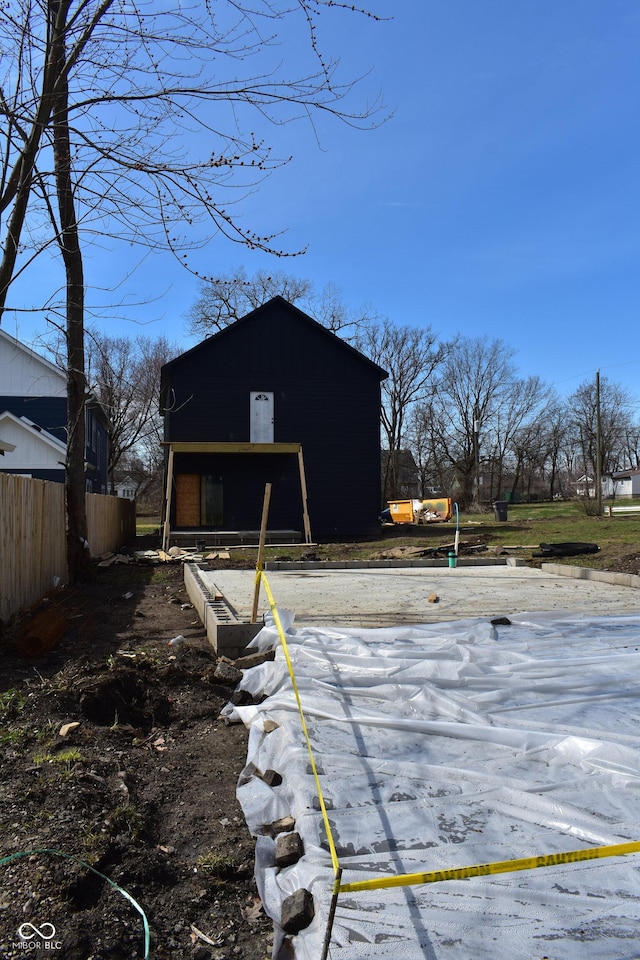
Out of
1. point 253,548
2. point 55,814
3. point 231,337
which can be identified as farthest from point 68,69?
point 231,337

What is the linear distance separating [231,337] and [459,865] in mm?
20564

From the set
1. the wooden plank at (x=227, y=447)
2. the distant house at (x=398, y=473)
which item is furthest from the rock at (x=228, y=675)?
the distant house at (x=398, y=473)

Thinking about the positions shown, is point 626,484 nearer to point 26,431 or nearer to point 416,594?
point 26,431

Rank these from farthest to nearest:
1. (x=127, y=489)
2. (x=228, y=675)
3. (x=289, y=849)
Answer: (x=127, y=489)
(x=228, y=675)
(x=289, y=849)

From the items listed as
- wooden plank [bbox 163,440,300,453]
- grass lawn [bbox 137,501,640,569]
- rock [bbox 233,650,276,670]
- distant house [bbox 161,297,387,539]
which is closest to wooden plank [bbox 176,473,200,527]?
distant house [bbox 161,297,387,539]

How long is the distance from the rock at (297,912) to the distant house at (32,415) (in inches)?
844

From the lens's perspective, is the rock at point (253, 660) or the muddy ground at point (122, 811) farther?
the rock at point (253, 660)

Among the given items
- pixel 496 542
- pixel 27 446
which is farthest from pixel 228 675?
pixel 27 446

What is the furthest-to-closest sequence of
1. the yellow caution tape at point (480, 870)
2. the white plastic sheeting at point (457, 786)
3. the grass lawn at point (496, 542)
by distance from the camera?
the grass lawn at point (496, 542) → the white plastic sheeting at point (457, 786) → the yellow caution tape at point (480, 870)

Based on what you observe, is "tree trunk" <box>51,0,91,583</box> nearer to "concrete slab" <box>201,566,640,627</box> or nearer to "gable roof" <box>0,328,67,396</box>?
"concrete slab" <box>201,566,640,627</box>

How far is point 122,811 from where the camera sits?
3027 millimetres

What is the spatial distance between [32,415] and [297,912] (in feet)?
84.3

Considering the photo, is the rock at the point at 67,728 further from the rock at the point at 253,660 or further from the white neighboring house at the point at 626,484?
the white neighboring house at the point at 626,484

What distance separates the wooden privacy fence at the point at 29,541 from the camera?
710 cm
